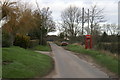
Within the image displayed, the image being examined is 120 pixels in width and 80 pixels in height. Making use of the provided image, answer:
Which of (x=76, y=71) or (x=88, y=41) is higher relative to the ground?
(x=88, y=41)

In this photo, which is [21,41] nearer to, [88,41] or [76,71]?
[88,41]

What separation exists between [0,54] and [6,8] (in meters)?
7.98

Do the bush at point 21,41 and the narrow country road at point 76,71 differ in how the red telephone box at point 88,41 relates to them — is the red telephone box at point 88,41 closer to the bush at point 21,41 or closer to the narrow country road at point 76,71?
the bush at point 21,41

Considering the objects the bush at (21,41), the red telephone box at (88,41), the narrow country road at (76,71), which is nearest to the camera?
the narrow country road at (76,71)

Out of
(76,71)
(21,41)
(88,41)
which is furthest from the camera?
(21,41)

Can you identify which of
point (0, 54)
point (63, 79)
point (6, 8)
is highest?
point (6, 8)

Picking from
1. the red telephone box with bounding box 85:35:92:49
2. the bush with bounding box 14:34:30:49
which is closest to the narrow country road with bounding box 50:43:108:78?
the red telephone box with bounding box 85:35:92:49

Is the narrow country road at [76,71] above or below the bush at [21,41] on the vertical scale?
below

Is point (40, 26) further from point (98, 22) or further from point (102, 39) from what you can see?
point (102, 39)


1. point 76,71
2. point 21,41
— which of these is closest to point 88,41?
point 21,41

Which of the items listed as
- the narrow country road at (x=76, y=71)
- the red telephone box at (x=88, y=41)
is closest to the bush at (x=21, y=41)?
the red telephone box at (x=88, y=41)

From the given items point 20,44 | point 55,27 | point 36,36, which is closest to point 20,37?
point 20,44

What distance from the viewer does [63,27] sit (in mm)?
65188

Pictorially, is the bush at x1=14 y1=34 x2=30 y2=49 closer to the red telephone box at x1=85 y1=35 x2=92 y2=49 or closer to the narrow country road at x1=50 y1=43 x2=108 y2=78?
the red telephone box at x1=85 y1=35 x2=92 y2=49
